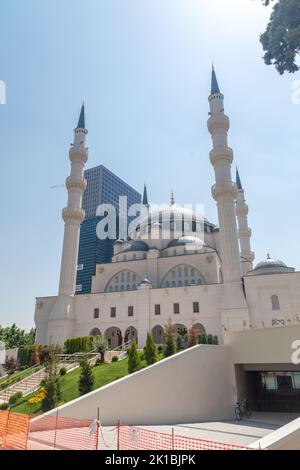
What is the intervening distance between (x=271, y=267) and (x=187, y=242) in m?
11.9

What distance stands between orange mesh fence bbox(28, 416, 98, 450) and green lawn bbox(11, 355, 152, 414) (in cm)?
523

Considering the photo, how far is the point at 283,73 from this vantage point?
15.4m

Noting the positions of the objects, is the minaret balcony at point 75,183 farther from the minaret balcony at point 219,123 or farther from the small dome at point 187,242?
the minaret balcony at point 219,123

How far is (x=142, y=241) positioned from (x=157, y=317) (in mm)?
14946

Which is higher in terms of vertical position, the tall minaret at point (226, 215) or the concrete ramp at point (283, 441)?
the tall minaret at point (226, 215)

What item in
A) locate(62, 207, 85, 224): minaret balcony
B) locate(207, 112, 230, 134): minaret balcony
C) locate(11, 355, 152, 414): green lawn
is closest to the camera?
locate(11, 355, 152, 414): green lawn

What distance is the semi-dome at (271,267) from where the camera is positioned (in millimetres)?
35469

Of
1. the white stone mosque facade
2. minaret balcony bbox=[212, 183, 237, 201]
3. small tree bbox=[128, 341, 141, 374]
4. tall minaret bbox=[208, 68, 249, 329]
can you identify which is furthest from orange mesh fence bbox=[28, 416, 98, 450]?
minaret balcony bbox=[212, 183, 237, 201]

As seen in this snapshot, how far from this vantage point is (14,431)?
10.5 metres

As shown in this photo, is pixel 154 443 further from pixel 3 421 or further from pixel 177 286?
pixel 177 286

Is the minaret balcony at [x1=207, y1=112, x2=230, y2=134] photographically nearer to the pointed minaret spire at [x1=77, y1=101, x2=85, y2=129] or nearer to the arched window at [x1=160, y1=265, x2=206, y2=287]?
the arched window at [x1=160, y1=265, x2=206, y2=287]

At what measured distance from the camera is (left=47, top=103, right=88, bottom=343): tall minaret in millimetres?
36312

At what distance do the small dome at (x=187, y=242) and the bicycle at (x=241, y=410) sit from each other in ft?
88.5

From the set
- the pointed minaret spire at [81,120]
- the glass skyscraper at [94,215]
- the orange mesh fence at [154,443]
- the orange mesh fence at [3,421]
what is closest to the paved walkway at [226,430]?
the orange mesh fence at [154,443]
